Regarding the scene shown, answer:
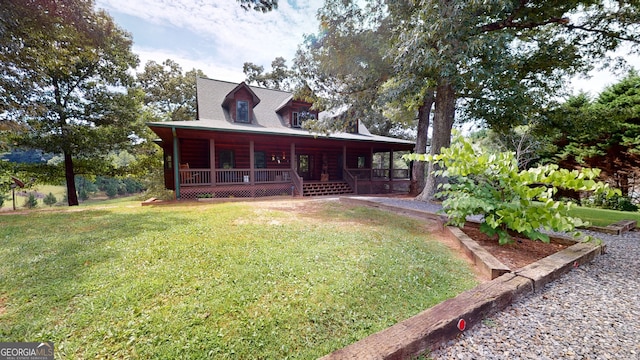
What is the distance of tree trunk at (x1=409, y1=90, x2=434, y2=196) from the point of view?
40.7ft

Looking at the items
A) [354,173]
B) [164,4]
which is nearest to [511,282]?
[164,4]

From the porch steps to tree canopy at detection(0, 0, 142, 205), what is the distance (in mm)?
10339

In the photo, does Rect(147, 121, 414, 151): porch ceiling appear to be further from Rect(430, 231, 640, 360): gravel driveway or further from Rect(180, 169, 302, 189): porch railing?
Rect(430, 231, 640, 360): gravel driveway

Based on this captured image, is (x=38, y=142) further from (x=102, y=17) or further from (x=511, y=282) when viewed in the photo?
(x=511, y=282)

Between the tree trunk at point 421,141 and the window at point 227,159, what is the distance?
10036 mm

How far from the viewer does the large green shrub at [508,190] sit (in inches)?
124

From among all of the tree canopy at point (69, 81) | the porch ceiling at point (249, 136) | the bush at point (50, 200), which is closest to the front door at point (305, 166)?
the porch ceiling at point (249, 136)

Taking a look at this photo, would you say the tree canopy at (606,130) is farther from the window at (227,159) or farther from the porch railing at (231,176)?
the window at (227,159)

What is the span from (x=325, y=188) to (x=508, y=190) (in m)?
10.4

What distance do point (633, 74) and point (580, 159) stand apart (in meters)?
4.08

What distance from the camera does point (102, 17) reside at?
31.6 feet

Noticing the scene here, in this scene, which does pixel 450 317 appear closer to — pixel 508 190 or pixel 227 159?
pixel 508 190

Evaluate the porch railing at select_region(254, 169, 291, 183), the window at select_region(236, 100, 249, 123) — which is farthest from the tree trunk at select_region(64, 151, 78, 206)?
the porch railing at select_region(254, 169, 291, 183)

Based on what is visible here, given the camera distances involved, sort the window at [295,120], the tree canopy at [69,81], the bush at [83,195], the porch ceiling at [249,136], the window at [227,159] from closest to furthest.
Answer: the tree canopy at [69,81], the porch ceiling at [249,136], the window at [227,159], the window at [295,120], the bush at [83,195]
